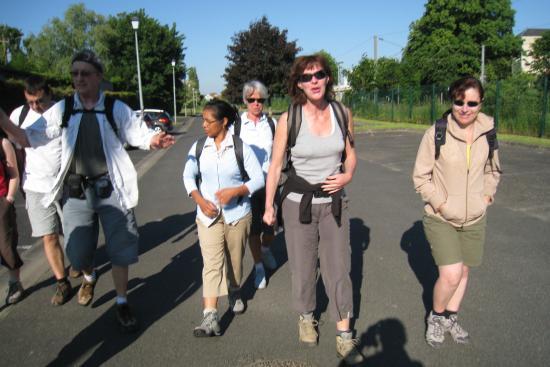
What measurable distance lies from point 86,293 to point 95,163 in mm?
1281

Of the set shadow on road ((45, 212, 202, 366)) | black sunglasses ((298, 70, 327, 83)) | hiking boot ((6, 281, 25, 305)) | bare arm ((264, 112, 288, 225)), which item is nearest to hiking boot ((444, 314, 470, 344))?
bare arm ((264, 112, 288, 225))

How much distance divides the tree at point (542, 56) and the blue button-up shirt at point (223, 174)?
31446mm

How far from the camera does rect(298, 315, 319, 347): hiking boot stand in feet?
10.1

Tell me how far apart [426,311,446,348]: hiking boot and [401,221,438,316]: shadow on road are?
1.43 ft

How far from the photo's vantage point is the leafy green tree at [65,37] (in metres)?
55.8

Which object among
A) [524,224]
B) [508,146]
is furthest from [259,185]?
[508,146]

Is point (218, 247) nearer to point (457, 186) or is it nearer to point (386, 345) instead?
point (386, 345)

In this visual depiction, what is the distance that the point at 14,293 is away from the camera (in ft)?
13.0

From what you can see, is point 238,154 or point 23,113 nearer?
point 238,154

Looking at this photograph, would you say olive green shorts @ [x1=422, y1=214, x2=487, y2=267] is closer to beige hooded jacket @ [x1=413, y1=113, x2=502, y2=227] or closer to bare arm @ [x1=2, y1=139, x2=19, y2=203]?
beige hooded jacket @ [x1=413, y1=113, x2=502, y2=227]

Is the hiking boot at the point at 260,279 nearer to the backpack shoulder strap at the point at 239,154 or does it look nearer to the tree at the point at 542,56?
the backpack shoulder strap at the point at 239,154

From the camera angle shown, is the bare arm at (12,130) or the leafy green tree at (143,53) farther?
the leafy green tree at (143,53)

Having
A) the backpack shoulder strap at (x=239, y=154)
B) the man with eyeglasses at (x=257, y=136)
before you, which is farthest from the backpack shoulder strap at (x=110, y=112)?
the man with eyeglasses at (x=257, y=136)

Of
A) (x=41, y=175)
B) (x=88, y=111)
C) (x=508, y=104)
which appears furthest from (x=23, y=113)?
(x=508, y=104)
